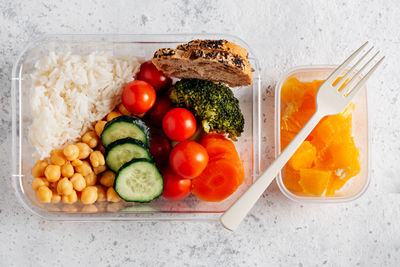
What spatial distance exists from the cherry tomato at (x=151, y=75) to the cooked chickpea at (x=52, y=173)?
567mm

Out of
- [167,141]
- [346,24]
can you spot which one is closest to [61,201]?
[167,141]

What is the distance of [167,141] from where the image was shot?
195cm

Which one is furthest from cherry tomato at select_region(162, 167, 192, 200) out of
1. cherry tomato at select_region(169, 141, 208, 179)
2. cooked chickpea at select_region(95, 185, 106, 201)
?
cooked chickpea at select_region(95, 185, 106, 201)

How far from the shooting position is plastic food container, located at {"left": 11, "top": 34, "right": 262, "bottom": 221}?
6.28ft

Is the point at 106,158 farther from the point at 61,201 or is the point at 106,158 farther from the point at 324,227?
the point at 324,227

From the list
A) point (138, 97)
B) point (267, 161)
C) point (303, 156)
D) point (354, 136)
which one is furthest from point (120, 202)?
point (354, 136)

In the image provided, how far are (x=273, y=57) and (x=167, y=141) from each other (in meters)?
0.72

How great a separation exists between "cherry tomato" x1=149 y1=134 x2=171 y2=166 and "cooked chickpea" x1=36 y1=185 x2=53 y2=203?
1.63 feet

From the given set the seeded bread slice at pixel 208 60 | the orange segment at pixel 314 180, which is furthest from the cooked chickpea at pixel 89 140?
the orange segment at pixel 314 180

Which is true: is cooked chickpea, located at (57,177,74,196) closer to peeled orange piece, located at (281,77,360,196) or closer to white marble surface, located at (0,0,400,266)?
white marble surface, located at (0,0,400,266)

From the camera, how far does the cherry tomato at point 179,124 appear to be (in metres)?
1.82

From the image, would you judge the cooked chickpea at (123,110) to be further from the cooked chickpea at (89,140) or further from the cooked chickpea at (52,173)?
the cooked chickpea at (52,173)

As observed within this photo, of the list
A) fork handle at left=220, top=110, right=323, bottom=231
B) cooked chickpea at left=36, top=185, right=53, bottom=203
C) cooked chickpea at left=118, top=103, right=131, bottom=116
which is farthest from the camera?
Result: cooked chickpea at left=118, top=103, right=131, bottom=116

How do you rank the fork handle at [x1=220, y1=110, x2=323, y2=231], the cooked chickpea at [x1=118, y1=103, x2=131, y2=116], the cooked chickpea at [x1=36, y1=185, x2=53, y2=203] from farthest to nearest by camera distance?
the cooked chickpea at [x1=118, y1=103, x2=131, y2=116] < the cooked chickpea at [x1=36, y1=185, x2=53, y2=203] < the fork handle at [x1=220, y1=110, x2=323, y2=231]
